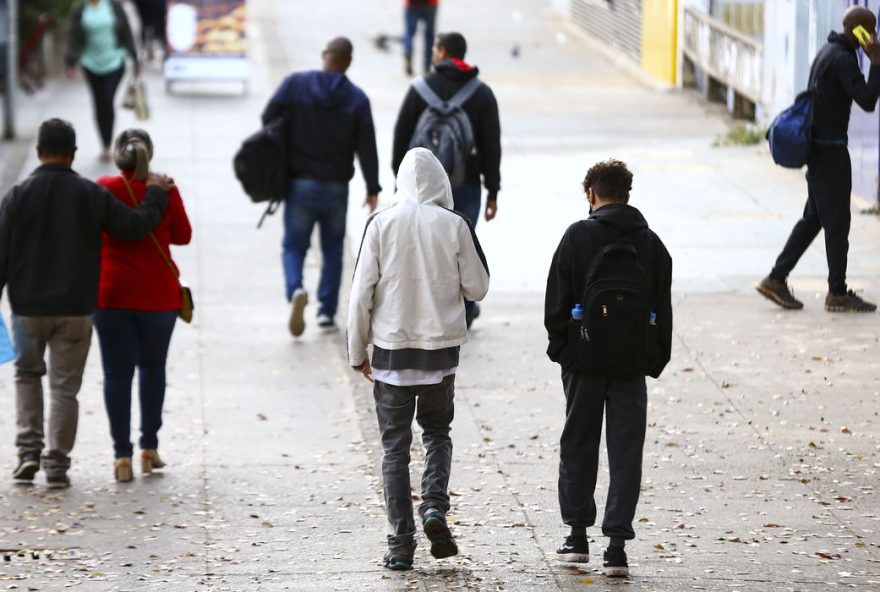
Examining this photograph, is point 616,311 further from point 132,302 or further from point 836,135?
point 836,135

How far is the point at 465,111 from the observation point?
10117mm

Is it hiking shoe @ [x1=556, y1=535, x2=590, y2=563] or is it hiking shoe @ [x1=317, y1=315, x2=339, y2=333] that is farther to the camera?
hiking shoe @ [x1=317, y1=315, x2=339, y2=333]

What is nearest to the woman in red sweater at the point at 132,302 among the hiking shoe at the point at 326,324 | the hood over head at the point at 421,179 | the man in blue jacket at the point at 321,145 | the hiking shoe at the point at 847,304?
the hood over head at the point at 421,179

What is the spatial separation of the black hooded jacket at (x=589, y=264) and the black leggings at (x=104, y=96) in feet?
38.3

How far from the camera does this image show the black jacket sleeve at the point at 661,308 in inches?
239

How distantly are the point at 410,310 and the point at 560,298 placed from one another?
594mm

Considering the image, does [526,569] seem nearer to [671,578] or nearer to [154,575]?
[671,578]

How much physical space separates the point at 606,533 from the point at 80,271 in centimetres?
290

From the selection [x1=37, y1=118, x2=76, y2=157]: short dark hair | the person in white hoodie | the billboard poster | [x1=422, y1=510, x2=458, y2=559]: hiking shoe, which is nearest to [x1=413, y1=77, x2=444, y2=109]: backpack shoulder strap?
[x1=37, y1=118, x2=76, y2=157]: short dark hair

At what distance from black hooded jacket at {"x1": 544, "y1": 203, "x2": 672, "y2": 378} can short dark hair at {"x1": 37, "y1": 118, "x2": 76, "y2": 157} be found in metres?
2.70

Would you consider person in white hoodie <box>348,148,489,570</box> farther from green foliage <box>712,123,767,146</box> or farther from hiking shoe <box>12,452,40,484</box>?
green foliage <box>712,123,767,146</box>

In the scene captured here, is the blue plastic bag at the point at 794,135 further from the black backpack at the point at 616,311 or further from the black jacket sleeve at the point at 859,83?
the black backpack at the point at 616,311

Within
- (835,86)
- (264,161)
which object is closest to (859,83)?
(835,86)

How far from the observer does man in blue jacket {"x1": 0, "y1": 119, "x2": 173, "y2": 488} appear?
24.7 feet
